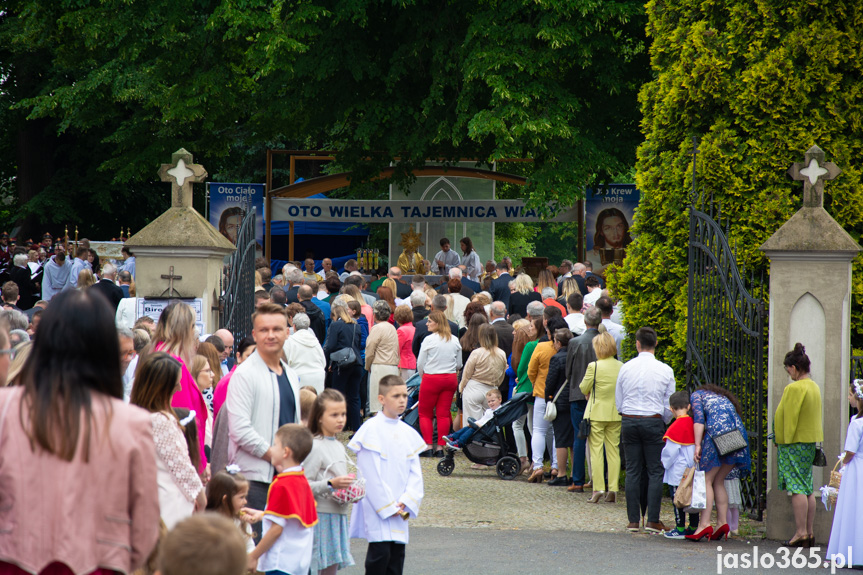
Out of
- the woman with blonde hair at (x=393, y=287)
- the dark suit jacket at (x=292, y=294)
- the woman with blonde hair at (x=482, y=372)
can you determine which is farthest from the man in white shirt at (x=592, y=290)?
the dark suit jacket at (x=292, y=294)

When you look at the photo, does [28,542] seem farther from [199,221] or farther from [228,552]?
[199,221]

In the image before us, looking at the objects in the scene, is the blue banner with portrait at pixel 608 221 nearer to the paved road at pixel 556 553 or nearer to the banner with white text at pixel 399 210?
the banner with white text at pixel 399 210

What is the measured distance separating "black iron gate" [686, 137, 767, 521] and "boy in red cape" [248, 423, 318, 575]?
500 centimetres

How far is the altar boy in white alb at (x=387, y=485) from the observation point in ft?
19.5

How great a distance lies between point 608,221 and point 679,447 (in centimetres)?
1374

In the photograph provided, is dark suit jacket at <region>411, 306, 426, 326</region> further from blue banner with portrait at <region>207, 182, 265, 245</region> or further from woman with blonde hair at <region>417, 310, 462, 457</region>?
blue banner with portrait at <region>207, 182, 265, 245</region>

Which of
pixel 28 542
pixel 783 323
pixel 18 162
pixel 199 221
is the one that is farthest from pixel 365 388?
pixel 18 162

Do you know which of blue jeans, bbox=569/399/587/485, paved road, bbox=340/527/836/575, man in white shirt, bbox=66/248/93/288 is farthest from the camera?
man in white shirt, bbox=66/248/93/288

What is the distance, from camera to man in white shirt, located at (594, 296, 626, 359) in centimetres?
1163

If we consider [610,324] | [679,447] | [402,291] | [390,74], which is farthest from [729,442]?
[390,74]

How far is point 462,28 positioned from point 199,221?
9.59 m

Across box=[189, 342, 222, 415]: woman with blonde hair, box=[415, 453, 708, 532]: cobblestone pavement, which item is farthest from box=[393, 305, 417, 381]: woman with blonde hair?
box=[189, 342, 222, 415]: woman with blonde hair

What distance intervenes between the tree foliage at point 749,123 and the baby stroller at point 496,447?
183 centimetres

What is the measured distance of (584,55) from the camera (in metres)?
16.2
